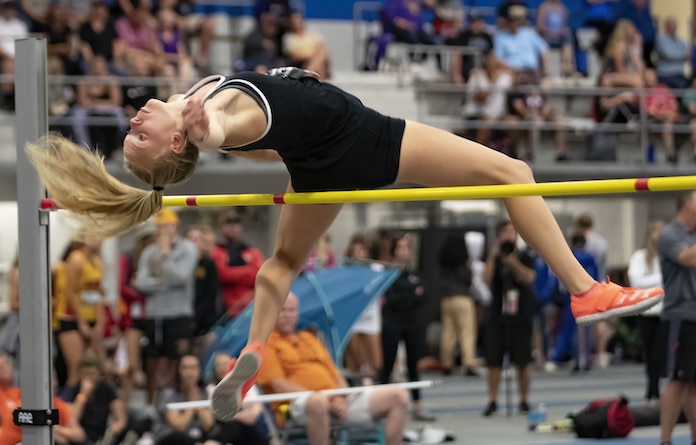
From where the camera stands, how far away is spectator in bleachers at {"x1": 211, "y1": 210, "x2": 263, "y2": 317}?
9180 millimetres

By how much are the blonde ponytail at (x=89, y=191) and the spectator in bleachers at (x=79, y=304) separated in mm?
4415

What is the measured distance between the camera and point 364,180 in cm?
425

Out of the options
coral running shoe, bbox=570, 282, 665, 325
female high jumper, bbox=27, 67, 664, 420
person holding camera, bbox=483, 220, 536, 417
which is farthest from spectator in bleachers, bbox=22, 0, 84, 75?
coral running shoe, bbox=570, 282, 665, 325

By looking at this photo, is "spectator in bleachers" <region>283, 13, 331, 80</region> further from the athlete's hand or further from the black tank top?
the athlete's hand

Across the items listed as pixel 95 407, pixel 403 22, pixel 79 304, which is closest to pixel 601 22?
pixel 403 22

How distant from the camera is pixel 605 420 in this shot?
8680 mm

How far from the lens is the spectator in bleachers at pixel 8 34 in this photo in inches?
443

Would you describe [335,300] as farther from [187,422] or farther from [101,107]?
[101,107]

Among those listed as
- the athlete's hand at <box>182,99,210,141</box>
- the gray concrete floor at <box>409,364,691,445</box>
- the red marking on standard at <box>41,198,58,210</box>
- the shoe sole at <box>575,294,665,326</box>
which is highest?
the athlete's hand at <box>182,99,210,141</box>

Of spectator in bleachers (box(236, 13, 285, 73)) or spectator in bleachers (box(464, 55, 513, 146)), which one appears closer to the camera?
spectator in bleachers (box(236, 13, 285, 73))

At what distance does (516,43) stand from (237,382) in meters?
9.39

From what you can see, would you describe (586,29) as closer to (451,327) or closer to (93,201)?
(451,327)

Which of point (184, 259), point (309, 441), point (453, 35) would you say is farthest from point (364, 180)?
point (453, 35)

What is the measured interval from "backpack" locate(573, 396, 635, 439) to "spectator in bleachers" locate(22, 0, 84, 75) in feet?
17.6
